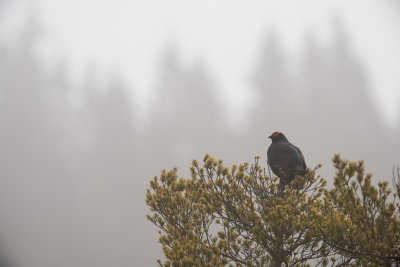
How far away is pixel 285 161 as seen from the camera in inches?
256

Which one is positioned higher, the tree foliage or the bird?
the bird

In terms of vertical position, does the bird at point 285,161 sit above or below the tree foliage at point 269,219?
above

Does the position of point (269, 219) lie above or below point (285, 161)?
below

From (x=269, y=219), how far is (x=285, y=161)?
1.70 metres

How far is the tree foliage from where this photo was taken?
14.2 ft

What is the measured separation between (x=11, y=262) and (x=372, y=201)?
153 m

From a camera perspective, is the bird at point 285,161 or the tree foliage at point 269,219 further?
the bird at point 285,161

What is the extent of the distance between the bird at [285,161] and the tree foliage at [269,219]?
17cm

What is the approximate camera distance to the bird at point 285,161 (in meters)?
6.50

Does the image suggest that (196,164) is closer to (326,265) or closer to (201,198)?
(201,198)

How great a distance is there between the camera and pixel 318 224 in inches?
204

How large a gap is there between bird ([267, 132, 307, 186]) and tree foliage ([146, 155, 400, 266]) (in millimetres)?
171

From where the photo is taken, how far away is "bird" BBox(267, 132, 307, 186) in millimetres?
6500

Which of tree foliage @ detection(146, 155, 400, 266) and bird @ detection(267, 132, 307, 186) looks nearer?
tree foliage @ detection(146, 155, 400, 266)
